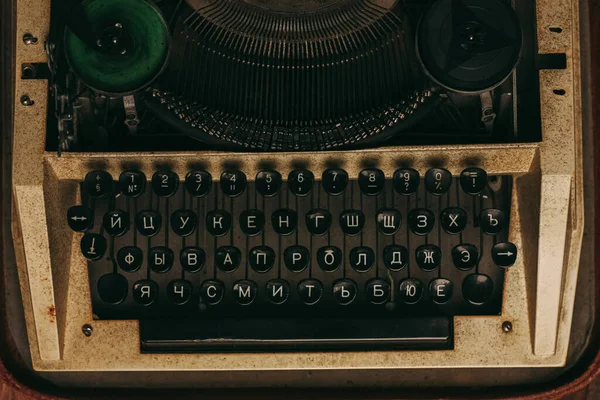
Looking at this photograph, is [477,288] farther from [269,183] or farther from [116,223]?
[116,223]

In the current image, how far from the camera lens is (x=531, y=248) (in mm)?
4656

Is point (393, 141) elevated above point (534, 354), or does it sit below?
above

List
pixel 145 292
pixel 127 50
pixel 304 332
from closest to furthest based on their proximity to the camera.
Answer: pixel 127 50 → pixel 145 292 → pixel 304 332

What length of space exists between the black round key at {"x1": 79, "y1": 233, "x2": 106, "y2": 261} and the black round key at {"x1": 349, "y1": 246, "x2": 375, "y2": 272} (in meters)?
1.24

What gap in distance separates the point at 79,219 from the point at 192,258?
1.93ft

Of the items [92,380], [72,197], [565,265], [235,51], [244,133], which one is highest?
[235,51]

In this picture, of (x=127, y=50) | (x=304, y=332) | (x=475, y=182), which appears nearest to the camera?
(x=127, y=50)

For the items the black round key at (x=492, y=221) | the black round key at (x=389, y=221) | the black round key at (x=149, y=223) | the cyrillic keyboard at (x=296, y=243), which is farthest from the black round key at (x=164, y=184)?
the black round key at (x=492, y=221)

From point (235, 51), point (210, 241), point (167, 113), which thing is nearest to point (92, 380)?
point (210, 241)

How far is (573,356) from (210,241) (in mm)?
2148

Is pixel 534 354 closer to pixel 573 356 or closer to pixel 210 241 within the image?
pixel 573 356

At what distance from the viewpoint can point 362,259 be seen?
4.48m

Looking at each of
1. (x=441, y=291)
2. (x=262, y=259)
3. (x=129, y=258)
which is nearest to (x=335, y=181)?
(x=262, y=259)

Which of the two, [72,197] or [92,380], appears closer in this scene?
[72,197]
